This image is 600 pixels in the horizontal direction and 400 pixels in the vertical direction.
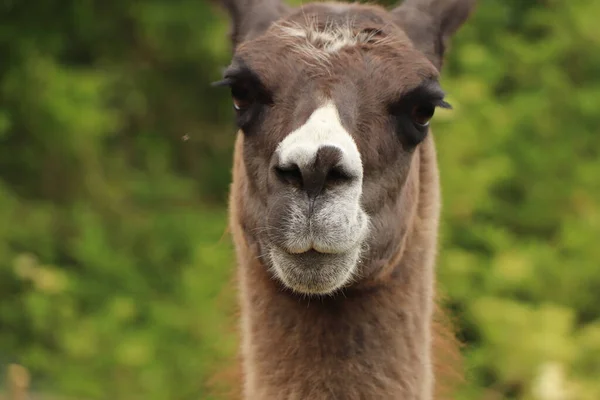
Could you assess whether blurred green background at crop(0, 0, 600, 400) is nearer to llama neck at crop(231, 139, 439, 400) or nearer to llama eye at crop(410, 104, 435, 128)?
llama neck at crop(231, 139, 439, 400)

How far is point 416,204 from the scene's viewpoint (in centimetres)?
395

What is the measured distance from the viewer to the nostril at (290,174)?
314 cm

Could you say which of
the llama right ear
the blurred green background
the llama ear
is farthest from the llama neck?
the blurred green background

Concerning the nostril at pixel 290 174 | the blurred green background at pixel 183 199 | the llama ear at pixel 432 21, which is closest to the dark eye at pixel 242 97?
the nostril at pixel 290 174

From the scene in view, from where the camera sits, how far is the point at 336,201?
318 centimetres

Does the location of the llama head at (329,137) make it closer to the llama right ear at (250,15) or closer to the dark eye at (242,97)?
the dark eye at (242,97)

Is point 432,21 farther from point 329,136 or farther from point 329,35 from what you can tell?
point 329,136

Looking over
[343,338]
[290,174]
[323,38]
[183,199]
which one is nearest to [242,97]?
[323,38]

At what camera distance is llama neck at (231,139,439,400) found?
11.9 ft

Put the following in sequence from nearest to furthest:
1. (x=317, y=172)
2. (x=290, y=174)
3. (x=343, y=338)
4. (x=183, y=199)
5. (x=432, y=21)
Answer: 1. (x=317, y=172)
2. (x=290, y=174)
3. (x=343, y=338)
4. (x=432, y=21)
5. (x=183, y=199)

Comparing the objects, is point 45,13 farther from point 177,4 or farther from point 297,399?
point 297,399

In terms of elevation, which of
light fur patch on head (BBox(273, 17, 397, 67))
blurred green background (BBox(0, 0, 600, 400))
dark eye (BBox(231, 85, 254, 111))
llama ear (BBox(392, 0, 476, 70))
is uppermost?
llama ear (BBox(392, 0, 476, 70))

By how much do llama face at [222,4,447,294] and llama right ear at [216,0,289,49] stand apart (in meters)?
0.37

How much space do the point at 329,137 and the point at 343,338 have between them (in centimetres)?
89
